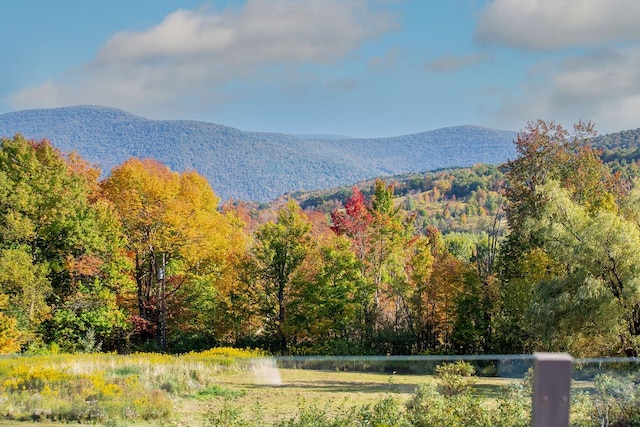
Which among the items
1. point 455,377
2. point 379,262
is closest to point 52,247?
point 379,262

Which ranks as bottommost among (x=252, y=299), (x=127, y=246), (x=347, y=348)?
(x=347, y=348)

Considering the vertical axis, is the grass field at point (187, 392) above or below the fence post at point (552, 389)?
below

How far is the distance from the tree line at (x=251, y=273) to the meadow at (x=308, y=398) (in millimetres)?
11306

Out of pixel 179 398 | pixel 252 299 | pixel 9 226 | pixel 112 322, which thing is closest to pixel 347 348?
pixel 252 299

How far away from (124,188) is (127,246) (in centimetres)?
214

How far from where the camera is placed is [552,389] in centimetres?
163

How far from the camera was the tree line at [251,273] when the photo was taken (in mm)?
17297

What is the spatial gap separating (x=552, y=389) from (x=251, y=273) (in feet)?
60.0

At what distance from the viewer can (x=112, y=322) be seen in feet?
61.2

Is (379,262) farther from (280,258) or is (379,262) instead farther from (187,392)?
(187,392)

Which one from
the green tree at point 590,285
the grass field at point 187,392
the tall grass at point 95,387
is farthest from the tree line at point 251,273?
the tall grass at point 95,387

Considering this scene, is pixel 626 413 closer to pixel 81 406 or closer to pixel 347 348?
pixel 81 406

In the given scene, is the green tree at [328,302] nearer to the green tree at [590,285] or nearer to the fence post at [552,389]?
the green tree at [590,285]

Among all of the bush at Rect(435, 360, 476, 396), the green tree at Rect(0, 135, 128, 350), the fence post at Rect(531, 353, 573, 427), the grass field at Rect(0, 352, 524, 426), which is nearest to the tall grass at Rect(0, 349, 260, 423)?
the grass field at Rect(0, 352, 524, 426)
